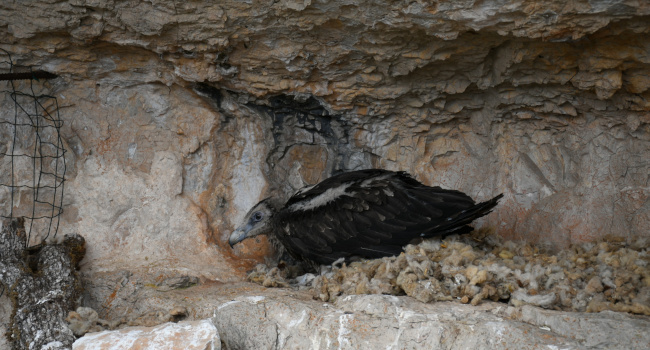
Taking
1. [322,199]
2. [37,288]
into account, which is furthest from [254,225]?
[37,288]

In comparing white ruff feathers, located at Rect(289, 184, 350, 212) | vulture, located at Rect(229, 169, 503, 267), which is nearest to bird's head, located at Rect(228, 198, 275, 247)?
vulture, located at Rect(229, 169, 503, 267)

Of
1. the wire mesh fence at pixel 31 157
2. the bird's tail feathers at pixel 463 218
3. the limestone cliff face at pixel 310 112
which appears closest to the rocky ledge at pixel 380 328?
the bird's tail feathers at pixel 463 218

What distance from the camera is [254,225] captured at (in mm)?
4414

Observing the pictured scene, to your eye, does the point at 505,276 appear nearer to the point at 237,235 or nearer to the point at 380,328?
the point at 380,328

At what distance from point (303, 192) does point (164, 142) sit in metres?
1.17

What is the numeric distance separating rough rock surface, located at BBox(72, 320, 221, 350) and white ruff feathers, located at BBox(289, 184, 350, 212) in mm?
1368

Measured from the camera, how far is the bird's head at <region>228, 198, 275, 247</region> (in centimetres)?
441

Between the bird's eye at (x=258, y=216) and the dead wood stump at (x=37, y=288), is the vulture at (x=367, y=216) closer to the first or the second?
the bird's eye at (x=258, y=216)

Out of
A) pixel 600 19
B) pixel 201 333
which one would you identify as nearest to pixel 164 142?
pixel 201 333

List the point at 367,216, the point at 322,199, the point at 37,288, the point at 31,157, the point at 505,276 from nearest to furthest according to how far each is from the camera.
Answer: the point at 505,276 → the point at 37,288 → the point at 367,216 → the point at 322,199 → the point at 31,157

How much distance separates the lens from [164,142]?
4.57 metres

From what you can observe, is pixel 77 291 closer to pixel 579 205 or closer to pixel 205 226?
pixel 205 226

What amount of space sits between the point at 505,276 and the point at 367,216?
1.10m

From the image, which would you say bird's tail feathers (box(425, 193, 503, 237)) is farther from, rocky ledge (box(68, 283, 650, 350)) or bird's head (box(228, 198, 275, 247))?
bird's head (box(228, 198, 275, 247))
